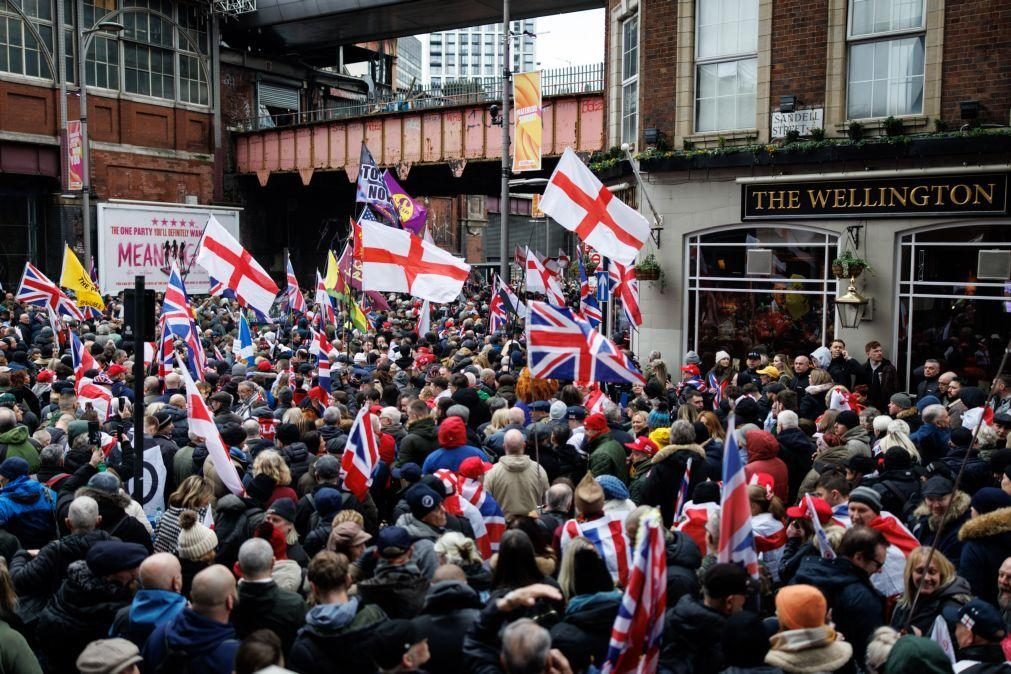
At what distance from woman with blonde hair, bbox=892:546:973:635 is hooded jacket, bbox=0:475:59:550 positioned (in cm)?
571

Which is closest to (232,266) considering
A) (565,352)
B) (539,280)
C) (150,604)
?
(539,280)

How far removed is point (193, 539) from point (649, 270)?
12532mm

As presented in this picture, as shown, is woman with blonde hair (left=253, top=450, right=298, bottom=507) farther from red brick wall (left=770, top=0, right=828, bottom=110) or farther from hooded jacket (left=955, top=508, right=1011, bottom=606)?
red brick wall (left=770, top=0, right=828, bottom=110)

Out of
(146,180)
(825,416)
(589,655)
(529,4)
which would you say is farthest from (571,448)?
(146,180)

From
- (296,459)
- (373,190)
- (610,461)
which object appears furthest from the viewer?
(373,190)

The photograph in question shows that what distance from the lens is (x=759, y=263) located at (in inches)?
645

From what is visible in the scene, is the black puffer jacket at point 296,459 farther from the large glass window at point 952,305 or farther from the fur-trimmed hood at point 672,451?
the large glass window at point 952,305

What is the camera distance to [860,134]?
14.9 m

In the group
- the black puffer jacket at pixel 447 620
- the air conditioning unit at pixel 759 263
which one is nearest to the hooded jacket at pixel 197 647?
the black puffer jacket at pixel 447 620

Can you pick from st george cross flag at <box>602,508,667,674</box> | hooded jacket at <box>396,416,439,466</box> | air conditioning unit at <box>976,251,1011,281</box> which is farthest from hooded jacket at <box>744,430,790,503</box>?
air conditioning unit at <box>976,251,1011,281</box>

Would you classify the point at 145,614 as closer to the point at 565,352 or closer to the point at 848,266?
the point at 565,352

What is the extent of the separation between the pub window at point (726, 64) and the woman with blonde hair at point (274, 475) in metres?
11.9

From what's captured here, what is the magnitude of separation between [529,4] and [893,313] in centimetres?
2020

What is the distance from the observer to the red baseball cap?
6.11 metres
